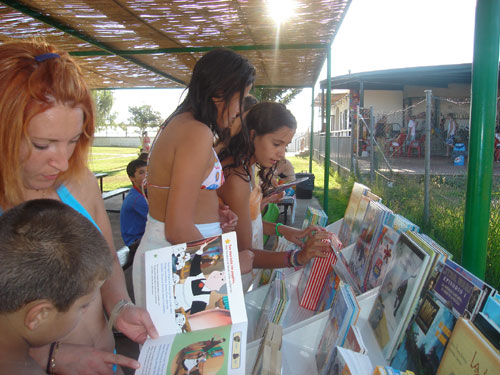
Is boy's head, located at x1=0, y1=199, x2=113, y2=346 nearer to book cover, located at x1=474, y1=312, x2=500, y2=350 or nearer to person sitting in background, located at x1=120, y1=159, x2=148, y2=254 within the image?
book cover, located at x1=474, y1=312, x2=500, y2=350

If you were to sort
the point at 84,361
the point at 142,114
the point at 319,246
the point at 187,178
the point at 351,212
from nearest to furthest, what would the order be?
the point at 84,361 → the point at 187,178 → the point at 319,246 → the point at 351,212 → the point at 142,114

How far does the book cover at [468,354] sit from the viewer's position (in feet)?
2.53

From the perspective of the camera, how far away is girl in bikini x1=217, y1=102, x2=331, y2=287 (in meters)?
1.80

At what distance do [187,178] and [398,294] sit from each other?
794mm

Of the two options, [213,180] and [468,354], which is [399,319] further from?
[213,180]

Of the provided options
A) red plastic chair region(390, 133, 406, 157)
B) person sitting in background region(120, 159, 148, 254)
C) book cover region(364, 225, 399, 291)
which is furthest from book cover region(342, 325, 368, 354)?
red plastic chair region(390, 133, 406, 157)

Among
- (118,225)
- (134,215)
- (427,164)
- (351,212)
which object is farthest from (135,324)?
(118,225)

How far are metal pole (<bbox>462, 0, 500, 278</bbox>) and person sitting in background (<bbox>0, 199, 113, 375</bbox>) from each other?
1273mm

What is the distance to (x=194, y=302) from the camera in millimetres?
1062

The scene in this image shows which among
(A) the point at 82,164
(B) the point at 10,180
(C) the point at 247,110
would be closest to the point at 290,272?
(C) the point at 247,110

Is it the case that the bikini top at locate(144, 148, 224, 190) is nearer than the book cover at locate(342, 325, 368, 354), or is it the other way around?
the book cover at locate(342, 325, 368, 354)

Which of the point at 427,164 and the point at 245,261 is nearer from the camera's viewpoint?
the point at 245,261

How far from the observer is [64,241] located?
759mm

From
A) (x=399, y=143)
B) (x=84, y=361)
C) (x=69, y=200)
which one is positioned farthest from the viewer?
(x=399, y=143)
